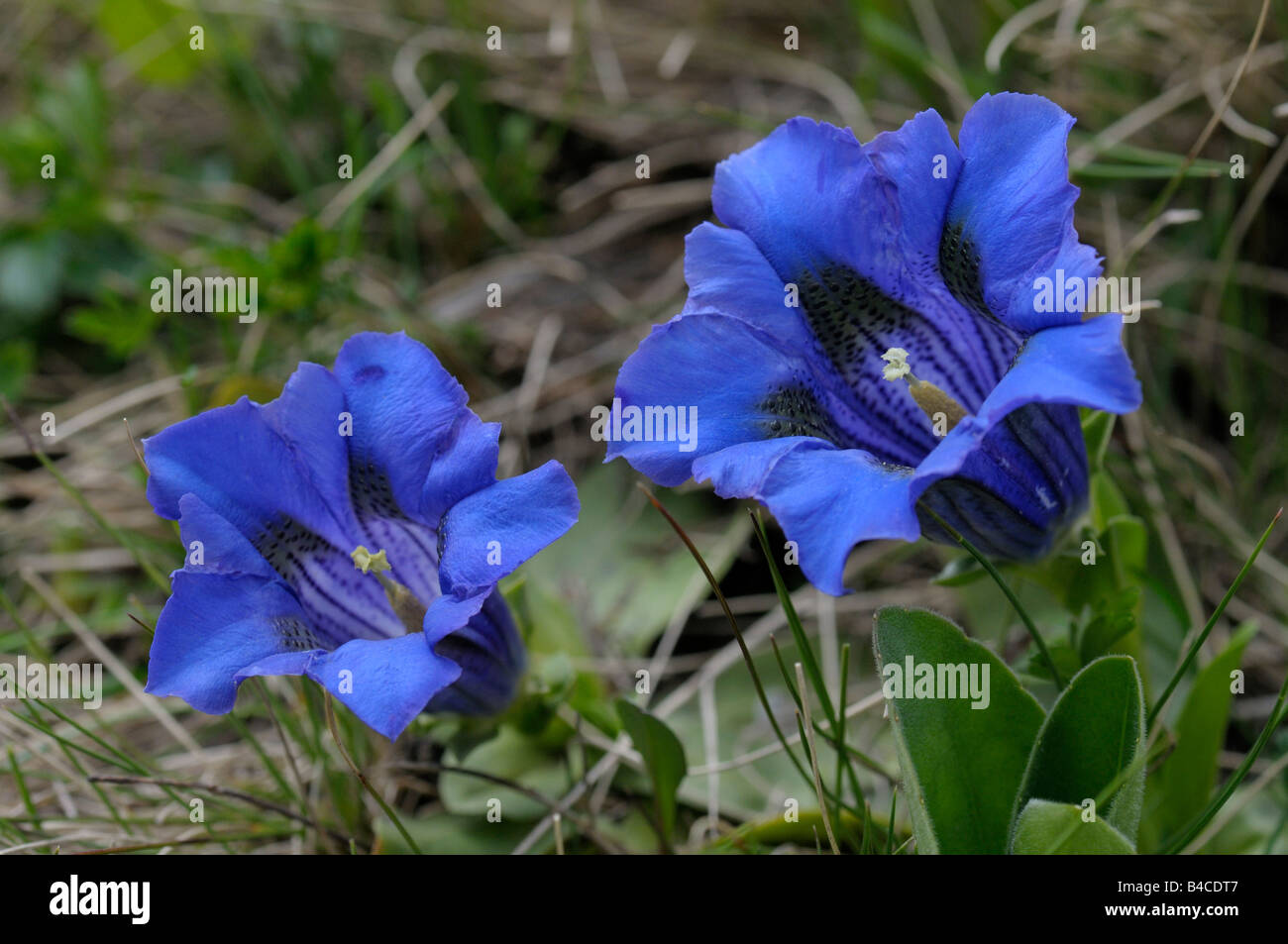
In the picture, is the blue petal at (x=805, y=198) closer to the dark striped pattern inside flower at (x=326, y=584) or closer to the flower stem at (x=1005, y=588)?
the flower stem at (x=1005, y=588)

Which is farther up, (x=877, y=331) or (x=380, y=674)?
(x=877, y=331)

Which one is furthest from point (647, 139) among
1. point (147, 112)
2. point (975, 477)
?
point (975, 477)

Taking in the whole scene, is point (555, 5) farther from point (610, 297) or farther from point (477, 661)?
point (477, 661)

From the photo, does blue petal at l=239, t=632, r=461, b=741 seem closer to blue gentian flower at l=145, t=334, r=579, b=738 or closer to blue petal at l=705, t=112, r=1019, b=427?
blue gentian flower at l=145, t=334, r=579, b=738

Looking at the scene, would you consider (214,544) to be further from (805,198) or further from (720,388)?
(805,198)

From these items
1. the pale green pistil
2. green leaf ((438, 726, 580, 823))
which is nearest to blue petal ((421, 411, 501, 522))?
the pale green pistil

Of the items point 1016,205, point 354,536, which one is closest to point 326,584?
point 354,536
